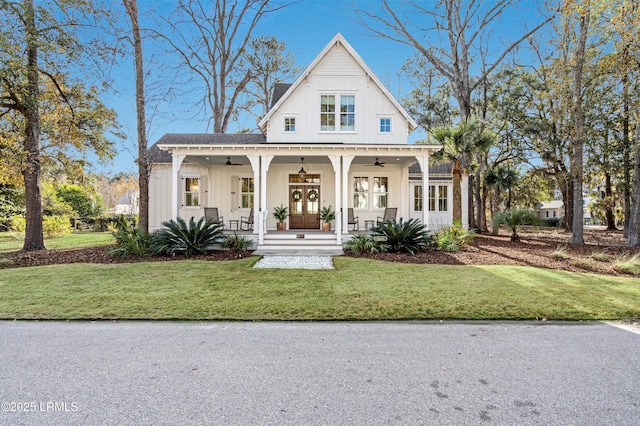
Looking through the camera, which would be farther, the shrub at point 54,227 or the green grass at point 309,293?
the shrub at point 54,227

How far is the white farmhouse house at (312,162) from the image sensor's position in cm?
1163

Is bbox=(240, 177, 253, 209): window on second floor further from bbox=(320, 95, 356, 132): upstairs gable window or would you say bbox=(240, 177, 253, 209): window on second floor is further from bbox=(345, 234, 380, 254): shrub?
bbox=(345, 234, 380, 254): shrub

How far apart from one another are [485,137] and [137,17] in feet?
45.8

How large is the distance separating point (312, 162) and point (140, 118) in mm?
6631

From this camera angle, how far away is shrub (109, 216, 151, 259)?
964 cm

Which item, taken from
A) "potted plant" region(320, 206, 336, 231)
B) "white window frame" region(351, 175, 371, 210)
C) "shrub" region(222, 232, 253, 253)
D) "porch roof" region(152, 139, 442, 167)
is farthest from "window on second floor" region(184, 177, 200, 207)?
"white window frame" region(351, 175, 371, 210)

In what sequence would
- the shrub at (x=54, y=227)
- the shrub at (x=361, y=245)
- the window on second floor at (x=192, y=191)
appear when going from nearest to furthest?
the shrub at (x=361, y=245)
the window on second floor at (x=192, y=191)
the shrub at (x=54, y=227)

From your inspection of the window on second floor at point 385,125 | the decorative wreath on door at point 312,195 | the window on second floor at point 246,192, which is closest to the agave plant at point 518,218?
the window on second floor at point 385,125

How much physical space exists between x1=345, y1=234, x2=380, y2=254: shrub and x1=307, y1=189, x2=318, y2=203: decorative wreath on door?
3.92m

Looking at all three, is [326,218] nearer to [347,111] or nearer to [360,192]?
[360,192]

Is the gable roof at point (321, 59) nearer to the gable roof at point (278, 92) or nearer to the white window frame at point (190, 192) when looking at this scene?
the gable roof at point (278, 92)

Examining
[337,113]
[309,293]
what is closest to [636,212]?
[337,113]

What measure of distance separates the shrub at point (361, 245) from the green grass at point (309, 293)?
2029 millimetres

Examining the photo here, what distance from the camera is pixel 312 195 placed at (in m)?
14.4
